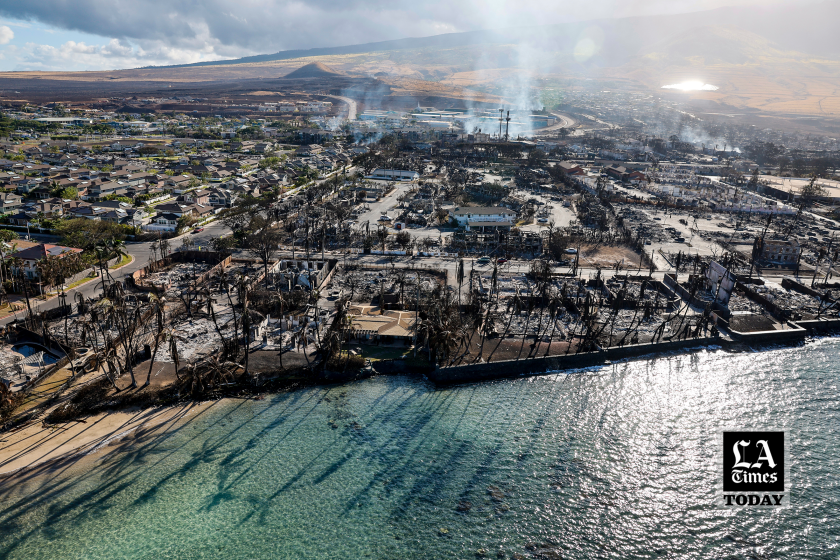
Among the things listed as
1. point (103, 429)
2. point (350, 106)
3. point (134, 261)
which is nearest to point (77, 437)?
point (103, 429)

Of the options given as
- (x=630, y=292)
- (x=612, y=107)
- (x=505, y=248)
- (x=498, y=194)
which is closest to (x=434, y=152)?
(x=498, y=194)

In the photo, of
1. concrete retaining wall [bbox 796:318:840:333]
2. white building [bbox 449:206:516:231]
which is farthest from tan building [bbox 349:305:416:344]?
concrete retaining wall [bbox 796:318:840:333]

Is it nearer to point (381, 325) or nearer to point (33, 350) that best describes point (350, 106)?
point (381, 325)

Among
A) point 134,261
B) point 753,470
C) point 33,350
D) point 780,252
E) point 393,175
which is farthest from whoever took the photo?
point 393,175

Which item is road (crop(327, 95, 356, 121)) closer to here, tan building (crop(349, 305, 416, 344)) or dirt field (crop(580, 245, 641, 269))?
dirt field (crop(580, 245, 641, 269))

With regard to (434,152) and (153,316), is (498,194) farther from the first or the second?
(153,316)

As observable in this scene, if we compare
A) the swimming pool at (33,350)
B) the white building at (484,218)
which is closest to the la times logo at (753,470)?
the white building at (484,218)
